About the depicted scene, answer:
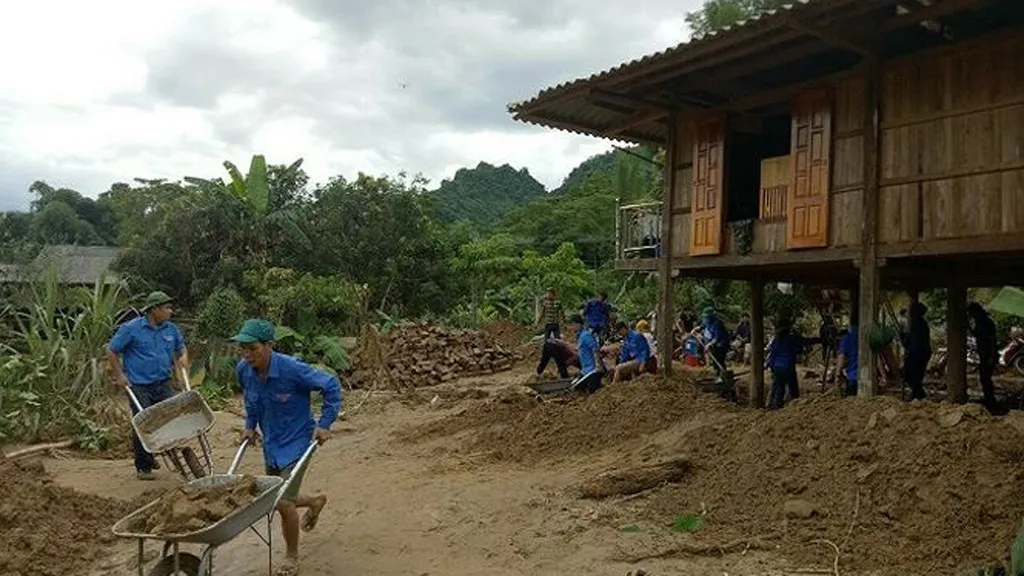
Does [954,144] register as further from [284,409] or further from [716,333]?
[284,409]

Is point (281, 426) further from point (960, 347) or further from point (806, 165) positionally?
point (960, 347)

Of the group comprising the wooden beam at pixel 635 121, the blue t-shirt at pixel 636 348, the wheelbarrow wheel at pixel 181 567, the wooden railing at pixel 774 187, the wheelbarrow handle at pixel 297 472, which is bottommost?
the wheelbarrow wheel at pixel 181 567

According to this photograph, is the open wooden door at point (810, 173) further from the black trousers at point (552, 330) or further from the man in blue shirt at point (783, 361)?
the black trousers at point (552, 330)

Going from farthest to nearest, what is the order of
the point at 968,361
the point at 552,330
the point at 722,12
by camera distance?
the point at 722,12
the point at 552,330
the point at 968,361

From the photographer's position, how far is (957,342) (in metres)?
12.6

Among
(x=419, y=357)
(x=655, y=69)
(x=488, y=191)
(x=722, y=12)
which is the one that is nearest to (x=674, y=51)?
(x=655, y=69)

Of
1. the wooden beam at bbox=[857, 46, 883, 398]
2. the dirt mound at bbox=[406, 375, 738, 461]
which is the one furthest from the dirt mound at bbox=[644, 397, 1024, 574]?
the wooden beam at bbox=[857, 46, 883, 398]

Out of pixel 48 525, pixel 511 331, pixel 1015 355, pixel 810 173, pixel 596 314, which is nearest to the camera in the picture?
pixel 48 525

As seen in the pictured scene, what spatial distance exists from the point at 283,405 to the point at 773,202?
7.47 meters

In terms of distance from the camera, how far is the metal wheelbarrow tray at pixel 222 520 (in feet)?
15.0

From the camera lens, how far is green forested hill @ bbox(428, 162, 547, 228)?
193 feet

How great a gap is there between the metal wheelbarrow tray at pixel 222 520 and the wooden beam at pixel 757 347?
9552 millimetres

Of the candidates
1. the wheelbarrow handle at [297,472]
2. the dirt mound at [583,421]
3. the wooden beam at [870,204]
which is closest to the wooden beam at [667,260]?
the dirt mound at [583,421]

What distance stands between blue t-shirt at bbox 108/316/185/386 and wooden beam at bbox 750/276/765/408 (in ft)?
27.9
